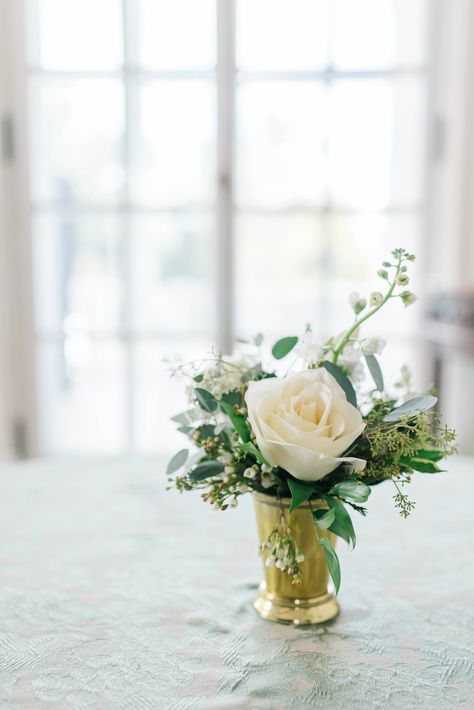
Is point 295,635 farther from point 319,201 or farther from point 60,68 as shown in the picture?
point 60,68

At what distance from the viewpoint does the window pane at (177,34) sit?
254cm

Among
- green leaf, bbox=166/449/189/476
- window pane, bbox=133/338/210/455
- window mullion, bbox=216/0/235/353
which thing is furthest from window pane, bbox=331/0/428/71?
green leaf, bbox=166/449/189/476

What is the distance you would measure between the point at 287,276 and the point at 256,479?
198 cm

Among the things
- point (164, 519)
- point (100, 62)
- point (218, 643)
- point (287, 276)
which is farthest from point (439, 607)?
point (100, 62)

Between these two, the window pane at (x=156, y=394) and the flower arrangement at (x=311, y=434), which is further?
the window pane at (x=156, y=394)

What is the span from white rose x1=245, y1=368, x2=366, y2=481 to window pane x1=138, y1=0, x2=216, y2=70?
2.15 m

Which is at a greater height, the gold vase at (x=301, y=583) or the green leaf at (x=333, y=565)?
the green leaf at (x=333, y=565)

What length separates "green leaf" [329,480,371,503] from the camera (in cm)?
65

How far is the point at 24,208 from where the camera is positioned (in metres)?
2.62

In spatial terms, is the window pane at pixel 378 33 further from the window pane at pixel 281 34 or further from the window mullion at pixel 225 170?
the window mullion at pixel 225 170

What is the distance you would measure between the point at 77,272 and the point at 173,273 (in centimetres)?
36

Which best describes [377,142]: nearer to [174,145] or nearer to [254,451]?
[174,145]

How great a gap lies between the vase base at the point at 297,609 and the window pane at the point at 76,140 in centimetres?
208

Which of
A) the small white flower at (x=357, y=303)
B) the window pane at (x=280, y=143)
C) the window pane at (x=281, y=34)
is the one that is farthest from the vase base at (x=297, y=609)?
the window pane at (x=281, y=34)
